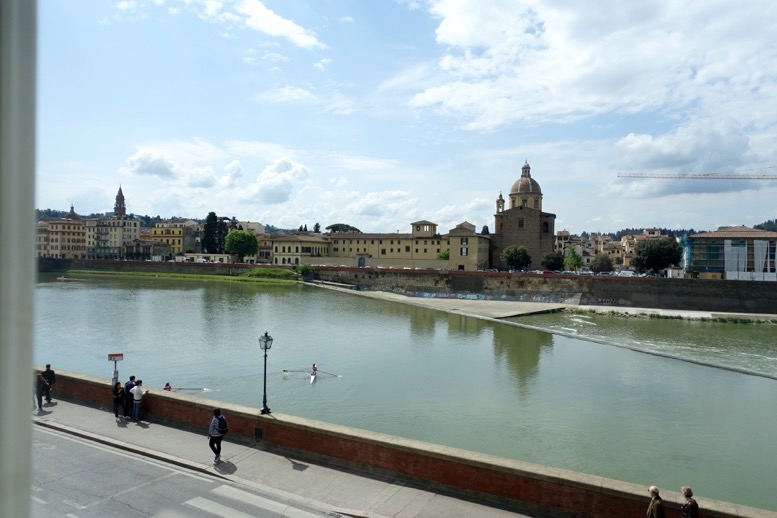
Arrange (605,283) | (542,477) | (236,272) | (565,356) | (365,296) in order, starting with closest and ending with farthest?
(542,477), (565,356), (605,283), (365,296), (236,272)

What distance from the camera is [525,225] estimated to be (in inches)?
2574

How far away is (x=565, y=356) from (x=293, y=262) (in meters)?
55.3

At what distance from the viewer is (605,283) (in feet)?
154

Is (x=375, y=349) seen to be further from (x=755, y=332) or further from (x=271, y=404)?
(x=755, y=332)

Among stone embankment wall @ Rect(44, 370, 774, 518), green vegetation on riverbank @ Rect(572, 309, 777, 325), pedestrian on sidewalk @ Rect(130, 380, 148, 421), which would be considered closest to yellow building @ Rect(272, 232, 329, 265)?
green vegetation on riverbank @ Rect(572, 309, 777, 325)

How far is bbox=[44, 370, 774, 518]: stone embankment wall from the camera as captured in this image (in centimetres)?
684

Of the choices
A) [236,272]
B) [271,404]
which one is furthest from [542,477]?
[236,272]

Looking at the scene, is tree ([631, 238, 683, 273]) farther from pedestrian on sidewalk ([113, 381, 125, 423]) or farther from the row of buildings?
pedestrian on sidewalk ([113, 381, 125, 423])

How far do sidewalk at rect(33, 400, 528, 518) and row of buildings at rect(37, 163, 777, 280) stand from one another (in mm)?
50193

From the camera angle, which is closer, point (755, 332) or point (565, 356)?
point (565, 356)

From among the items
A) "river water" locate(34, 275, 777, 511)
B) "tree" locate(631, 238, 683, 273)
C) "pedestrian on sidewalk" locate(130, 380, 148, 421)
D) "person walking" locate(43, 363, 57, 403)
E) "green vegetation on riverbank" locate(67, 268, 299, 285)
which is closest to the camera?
"pedestrian on sidewalk" locate(130, 380, 148, 421)

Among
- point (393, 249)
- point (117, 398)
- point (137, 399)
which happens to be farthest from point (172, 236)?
point (137, 399)

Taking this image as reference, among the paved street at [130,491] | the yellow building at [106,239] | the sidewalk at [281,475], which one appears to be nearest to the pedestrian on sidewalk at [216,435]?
the sidewalk at [281,475]

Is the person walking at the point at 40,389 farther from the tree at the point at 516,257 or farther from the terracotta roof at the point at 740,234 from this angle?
the terracotta roof at the point at 740,234
